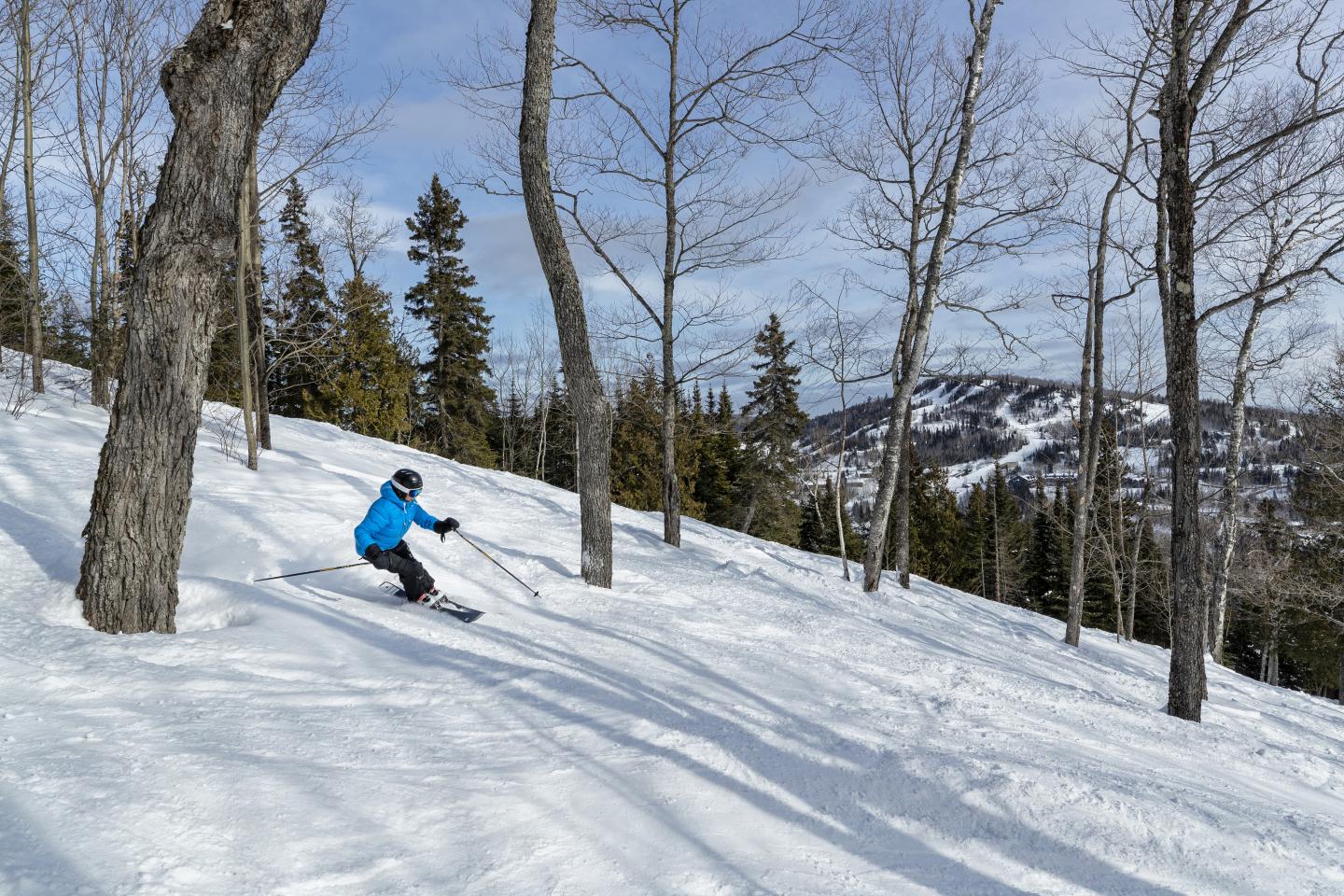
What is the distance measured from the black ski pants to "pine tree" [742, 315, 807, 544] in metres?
24.0

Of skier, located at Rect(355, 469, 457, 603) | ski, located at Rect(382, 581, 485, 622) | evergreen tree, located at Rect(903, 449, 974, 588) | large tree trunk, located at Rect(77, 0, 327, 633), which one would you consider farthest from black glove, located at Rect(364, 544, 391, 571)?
evergreen tree, located at Rect(903, 449, 974, 588)

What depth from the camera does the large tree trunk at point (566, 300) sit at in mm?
7094

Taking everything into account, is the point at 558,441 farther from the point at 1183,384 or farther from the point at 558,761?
the point at 558,761

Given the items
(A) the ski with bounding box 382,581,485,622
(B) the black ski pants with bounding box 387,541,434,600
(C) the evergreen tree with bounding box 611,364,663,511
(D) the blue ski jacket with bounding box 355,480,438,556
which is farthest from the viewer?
(C) the evergreen tree with bounding box 611,364,663,511

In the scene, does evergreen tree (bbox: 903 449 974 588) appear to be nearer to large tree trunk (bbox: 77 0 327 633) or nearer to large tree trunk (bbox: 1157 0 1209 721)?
large tree trunk (bbox: 1157 0 1209 721)

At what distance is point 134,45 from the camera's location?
11734 mm

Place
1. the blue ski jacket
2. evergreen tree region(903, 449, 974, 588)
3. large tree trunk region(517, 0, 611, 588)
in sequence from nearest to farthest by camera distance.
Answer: the blue ski jacket, large tree trunk region(517, 0, 611, 588), evergreen tree region(903, 449, 974, 588)

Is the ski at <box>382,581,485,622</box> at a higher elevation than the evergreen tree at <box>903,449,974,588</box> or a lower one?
higher

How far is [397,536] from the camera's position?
243 inches

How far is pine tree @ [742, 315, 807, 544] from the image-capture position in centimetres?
3006

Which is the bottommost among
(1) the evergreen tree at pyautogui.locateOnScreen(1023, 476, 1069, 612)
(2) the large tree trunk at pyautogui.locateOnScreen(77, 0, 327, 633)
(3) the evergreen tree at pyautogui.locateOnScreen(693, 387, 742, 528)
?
(1) the evergreen tree at pyautogui.locateOnScreen(1023, 476, 1069, 612)

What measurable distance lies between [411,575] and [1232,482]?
16.9 m

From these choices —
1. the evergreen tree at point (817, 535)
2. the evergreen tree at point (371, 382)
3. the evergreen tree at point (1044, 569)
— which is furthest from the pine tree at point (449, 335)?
the evergreen tree at point (1044, 569)

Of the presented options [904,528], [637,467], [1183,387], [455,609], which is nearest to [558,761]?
[455,609]
